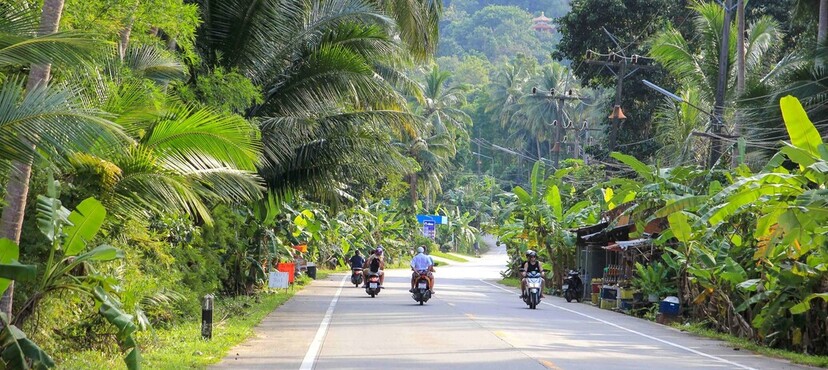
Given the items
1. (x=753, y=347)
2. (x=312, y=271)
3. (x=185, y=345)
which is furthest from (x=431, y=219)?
(x=185, y=345)

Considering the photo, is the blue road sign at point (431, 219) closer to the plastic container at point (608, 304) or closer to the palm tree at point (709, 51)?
the palm tree at point (709, 51)

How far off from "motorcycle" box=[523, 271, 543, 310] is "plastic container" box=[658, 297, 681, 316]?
11.1 ft

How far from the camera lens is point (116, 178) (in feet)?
41.0

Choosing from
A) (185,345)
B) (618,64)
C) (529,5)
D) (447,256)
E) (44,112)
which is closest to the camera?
(44,112)

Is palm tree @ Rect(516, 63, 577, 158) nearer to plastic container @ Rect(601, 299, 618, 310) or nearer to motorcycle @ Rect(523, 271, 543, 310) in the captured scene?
plastic container @ Rect(601, 299, 618, 310)

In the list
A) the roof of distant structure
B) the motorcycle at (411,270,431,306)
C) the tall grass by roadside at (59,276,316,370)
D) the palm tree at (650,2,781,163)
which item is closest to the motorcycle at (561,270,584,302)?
the palm tree at (650,2,781,163)

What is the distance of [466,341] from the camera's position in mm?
16047

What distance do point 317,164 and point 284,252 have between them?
8.28 m

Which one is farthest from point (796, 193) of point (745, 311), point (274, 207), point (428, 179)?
point (428, 179)

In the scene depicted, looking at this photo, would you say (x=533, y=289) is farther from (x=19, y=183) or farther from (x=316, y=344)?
(x=19, y=183)

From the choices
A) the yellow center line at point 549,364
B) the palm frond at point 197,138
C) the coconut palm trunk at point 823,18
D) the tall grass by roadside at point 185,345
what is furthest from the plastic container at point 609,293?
the palm frond at point 197,138

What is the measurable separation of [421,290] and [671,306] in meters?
6.28

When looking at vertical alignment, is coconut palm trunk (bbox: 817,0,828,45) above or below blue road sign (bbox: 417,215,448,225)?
above

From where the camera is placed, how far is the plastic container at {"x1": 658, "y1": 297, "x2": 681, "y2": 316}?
23.5 m
